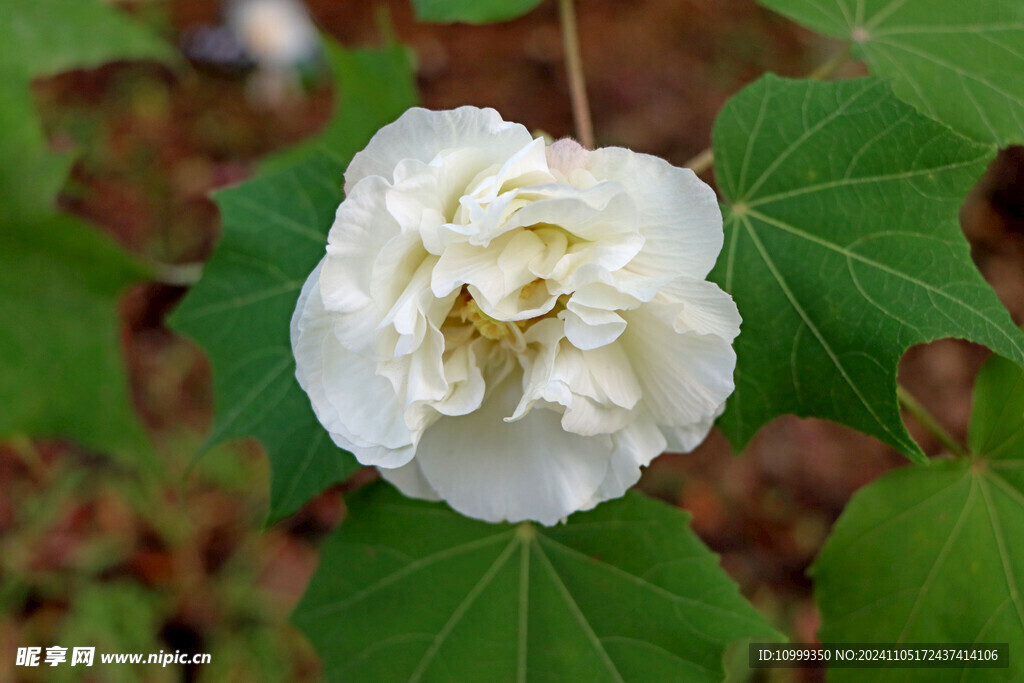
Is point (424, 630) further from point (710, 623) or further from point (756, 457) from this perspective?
point (756, 457)

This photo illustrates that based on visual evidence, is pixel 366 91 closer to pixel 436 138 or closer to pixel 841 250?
pixel 436 138

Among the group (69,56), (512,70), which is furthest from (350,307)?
(512,70)

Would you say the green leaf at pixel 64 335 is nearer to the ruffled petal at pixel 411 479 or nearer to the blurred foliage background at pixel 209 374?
the blurred foliage background at pixel 209 374

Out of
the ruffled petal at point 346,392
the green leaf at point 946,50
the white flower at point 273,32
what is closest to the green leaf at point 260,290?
the ruffled petal at point 346,392

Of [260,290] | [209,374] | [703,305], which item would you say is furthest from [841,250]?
[209,374]

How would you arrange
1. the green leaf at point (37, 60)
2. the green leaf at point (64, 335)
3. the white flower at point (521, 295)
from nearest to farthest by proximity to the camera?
the white flower at point (521, 295) < the green leaf at point (37, 60) < the green leaf at point (64, 335)

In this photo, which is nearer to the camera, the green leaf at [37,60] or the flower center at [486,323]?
the flower center at [486,323]

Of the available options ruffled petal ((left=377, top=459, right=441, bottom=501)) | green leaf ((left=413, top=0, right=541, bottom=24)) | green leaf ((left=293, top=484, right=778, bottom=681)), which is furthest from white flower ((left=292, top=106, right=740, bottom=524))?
green leaf ((left=413, top=0, right=541, bottom=24))
